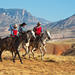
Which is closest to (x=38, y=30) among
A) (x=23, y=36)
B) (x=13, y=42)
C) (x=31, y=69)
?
(x=23, y=36)

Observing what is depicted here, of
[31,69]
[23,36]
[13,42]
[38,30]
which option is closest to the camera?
[31,69]

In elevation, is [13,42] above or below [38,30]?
below

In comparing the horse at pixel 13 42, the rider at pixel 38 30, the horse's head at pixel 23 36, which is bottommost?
the horse at pixel 13 42

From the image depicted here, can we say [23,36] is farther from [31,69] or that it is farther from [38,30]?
[38,30]

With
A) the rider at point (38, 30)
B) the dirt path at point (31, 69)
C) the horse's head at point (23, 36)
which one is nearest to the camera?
the dirt path at point (31, 69)

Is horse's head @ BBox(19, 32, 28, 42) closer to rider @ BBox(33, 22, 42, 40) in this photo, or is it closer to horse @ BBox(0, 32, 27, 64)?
horse @ BBox(0, 32, 27, 64)

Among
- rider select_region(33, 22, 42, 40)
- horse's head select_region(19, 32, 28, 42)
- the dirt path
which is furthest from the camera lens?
rider select_region(33, 22, 42, 40)

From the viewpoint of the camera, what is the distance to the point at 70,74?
1109cm

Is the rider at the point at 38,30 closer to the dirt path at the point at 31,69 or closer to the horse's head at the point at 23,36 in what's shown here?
the horse's head at the point at 23,36

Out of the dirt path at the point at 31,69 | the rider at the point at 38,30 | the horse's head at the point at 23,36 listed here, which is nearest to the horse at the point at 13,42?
the horse's head at the point at 23,36

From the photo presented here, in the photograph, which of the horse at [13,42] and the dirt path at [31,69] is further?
the horse at [13,42]

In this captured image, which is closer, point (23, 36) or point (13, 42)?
point (23, 36)

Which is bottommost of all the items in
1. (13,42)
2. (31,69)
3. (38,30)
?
(31,69)

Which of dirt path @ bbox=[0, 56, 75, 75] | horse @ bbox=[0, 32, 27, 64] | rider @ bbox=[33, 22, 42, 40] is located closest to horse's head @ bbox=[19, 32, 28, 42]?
horse @ bbox=[0, 32, 27, 64]
